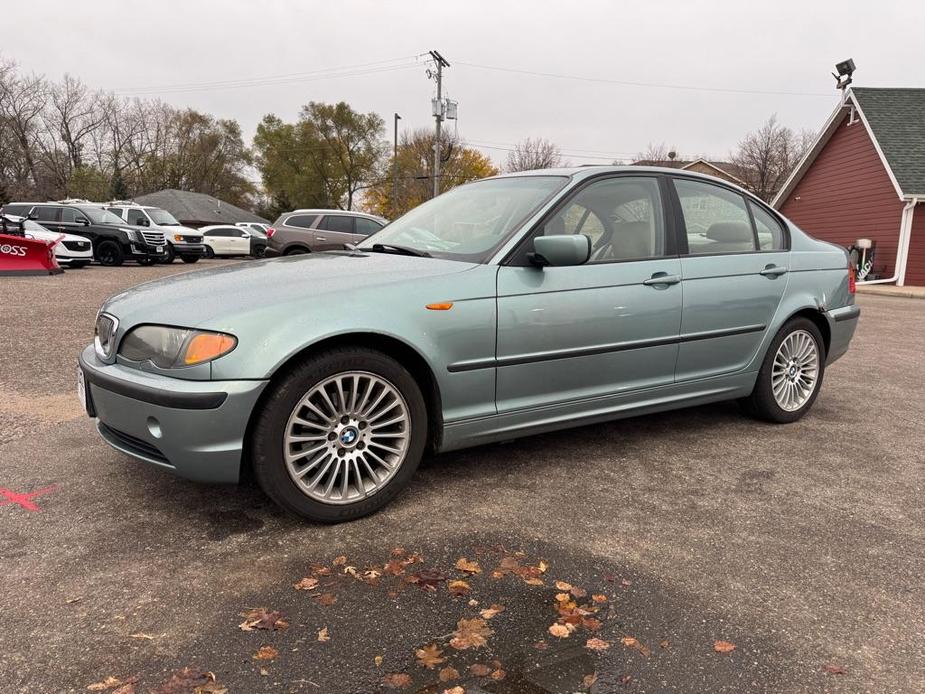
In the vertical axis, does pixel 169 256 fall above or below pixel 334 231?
below

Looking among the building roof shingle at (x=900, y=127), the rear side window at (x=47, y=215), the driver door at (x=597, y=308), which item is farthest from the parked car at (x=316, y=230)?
the building roof shingle at (x=900, y=127)

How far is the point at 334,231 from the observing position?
53.8 feet

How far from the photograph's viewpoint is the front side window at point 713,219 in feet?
13.3

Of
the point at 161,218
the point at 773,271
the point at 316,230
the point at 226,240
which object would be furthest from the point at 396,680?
the point at 226,240

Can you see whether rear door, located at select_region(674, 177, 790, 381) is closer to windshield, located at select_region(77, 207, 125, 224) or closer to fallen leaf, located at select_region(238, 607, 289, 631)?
fallen leaf, located at select_region(238, 607, 289, 631)

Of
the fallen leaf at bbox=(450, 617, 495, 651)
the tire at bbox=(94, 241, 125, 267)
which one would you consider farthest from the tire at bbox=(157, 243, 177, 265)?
the fallen leaf at bbox=(450, 617, 495, 651)

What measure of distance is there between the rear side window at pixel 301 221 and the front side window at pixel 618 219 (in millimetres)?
13504

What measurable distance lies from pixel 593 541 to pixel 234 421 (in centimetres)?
156

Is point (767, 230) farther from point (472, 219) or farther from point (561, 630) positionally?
point (561, 630)

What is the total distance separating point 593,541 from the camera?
2.80 m

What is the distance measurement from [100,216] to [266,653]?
21.6m

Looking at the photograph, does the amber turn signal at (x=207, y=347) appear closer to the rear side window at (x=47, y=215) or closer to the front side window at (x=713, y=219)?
the front side window at (x=713, y=219)

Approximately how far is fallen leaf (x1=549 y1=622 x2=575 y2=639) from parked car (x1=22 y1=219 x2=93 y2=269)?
19128mm

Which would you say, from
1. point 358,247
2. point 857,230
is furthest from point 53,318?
point 857,230
